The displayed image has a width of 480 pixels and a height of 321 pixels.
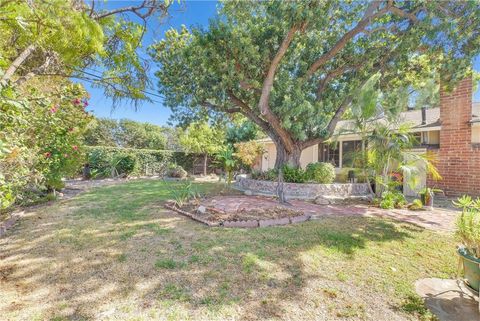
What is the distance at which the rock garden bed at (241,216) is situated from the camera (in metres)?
6.14

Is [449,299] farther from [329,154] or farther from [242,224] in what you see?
[329,154]

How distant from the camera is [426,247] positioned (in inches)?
195

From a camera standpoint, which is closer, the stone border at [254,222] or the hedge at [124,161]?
the stone border at [254,222]

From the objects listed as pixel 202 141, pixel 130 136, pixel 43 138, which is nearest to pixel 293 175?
pixel 43 138

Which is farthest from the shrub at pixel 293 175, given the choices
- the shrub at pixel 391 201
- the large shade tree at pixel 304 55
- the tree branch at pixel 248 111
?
the shrub at pixel 391 201

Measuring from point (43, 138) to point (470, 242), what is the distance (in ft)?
31.2

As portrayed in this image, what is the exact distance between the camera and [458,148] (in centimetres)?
1104

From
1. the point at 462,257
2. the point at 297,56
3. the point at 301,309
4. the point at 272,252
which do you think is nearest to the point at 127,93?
the point at 272,252

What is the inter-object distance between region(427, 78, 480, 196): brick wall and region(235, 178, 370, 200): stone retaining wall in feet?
12.6

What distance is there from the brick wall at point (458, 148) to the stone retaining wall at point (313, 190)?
3834 millimetres

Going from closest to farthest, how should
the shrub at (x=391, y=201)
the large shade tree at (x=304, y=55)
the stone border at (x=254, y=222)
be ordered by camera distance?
1. the stone border at (x=254, y=222)
2. the large shade tree at (x=304, y=55)
3. the shrub at (x=391, y=201)

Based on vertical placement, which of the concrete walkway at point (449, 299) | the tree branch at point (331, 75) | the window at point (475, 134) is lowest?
the concrete walkway at point (449, 299)

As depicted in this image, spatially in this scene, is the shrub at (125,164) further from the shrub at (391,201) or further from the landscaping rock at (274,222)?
the shrub at (391,201)

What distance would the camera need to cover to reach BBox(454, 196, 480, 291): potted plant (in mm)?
2947
